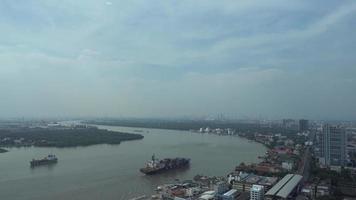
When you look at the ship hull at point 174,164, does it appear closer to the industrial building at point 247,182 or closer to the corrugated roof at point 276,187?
the industrial building at point 247,182

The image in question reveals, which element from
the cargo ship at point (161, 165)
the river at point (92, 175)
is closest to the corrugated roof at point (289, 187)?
the river at point (92, 175)

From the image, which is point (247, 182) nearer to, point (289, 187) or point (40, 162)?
point (289, 187)

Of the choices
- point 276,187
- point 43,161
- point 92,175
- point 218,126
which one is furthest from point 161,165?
point 218,126

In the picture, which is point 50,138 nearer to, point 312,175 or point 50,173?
point 50,173

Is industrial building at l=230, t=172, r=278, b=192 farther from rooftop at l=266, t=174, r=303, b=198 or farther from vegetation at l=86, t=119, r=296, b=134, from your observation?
vegetation at l=86, t=119, r=296, b=134

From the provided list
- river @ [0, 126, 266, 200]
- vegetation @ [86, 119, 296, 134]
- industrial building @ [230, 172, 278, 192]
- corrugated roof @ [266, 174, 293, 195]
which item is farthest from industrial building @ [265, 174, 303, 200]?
vegetation @ [86, 119, 296, 134]

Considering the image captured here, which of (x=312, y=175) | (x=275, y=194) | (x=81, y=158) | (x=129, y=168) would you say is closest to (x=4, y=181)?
(x=129, y=168)
